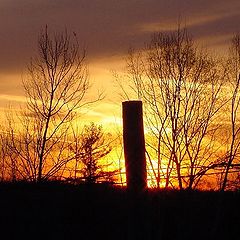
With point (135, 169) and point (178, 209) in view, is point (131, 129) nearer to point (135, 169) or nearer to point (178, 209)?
point (135, 169)

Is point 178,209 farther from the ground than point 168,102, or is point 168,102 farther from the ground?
point 168,102

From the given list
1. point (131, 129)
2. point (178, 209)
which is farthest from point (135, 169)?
point (178, 209)

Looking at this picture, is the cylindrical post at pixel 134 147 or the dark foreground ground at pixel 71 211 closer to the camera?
the cylindrical post at pixel 134 147

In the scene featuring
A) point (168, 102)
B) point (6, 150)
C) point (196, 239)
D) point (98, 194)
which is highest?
point (168, 102)

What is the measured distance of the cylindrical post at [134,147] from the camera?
4410 millimetres

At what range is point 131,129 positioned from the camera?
14.7 feet

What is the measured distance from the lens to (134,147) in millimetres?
4453

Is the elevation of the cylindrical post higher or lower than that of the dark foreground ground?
higher

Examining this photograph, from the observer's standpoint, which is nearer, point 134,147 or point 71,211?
point 134,147

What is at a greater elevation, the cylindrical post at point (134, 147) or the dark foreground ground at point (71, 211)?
the cylindrical post at point (134, 147)

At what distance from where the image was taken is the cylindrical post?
4.41 m

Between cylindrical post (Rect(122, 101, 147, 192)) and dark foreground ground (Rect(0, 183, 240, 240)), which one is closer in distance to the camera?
cylindrical post (Rect(122, 101, 147, 192))

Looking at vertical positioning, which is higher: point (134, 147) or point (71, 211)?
point (134, 147)

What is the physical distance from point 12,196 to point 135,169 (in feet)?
8.84
